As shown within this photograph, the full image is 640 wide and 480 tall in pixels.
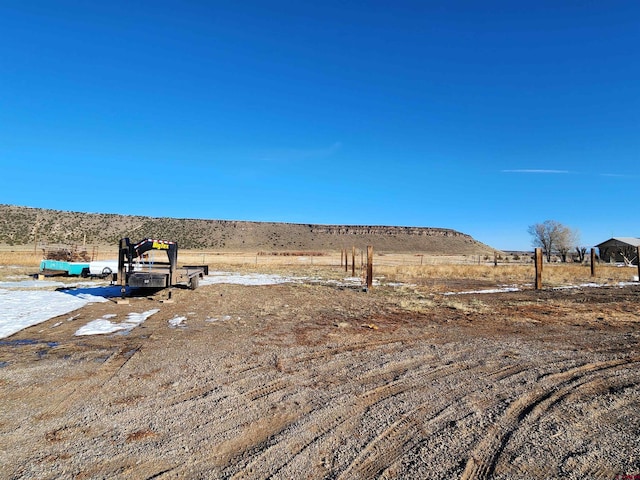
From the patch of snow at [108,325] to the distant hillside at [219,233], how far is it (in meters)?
75.5

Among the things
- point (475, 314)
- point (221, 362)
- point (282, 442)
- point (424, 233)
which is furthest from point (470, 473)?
point (424, 233)

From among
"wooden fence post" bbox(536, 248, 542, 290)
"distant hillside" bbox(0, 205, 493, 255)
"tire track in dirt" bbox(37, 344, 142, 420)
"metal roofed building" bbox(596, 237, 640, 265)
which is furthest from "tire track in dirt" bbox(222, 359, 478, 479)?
"distant hillside" bbox(0, 205, 493, 255)

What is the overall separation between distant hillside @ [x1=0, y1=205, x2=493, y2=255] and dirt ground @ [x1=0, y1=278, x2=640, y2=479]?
255 ft

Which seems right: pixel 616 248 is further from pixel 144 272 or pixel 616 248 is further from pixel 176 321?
pixel 176 321

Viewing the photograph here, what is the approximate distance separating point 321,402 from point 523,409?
2201mm

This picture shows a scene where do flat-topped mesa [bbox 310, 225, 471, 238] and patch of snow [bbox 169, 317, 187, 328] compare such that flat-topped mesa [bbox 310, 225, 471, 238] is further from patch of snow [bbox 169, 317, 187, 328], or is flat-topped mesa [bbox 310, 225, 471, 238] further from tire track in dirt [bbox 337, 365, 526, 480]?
tire track in dirt [bbox 337, 365, 526, 480]

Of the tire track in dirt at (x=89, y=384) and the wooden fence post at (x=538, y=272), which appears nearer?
the tire track in dirt at (x=89, y=384)

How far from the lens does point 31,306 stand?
1130 centimetres

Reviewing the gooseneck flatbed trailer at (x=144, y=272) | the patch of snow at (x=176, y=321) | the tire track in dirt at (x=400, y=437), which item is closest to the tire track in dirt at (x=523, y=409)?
the tire track in dirt at (x=400, y=437)

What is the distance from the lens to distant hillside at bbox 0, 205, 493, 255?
292 feet

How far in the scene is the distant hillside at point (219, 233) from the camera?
89.1 metres

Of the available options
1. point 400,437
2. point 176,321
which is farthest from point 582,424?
point 176,321

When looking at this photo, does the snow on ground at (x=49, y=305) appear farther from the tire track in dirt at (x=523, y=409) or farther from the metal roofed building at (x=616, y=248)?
the metal roofed building at (x=616, y=248)

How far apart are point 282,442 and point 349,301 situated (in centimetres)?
1058
